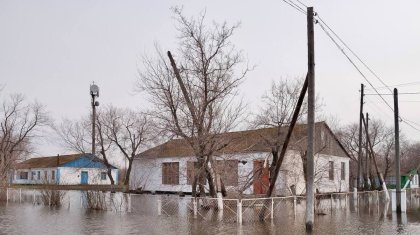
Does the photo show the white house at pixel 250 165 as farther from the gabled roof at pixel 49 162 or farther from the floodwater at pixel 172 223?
the gabled roof at pixel 49 162

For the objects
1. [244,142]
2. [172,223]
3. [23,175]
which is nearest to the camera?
[172,223]

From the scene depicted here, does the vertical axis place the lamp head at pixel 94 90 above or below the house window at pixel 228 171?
above

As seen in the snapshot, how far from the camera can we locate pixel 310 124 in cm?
1497

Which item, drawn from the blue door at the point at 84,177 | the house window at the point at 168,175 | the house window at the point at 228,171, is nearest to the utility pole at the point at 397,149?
the house window at the point at 228,171

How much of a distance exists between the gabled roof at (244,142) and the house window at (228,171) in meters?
0.59

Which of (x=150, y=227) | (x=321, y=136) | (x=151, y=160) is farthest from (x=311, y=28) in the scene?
(x=151, y=160)

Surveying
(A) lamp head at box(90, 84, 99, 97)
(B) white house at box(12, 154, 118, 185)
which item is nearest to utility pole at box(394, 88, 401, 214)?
(A) lamp head at box(90, 84, 99, 97)

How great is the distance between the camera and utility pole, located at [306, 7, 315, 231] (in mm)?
→ 14562

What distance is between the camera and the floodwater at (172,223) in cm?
1505

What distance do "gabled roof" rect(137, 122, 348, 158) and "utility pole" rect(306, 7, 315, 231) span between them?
20.8 feet

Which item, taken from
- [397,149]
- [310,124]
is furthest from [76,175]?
[310,124]

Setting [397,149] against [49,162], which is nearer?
[397,149]

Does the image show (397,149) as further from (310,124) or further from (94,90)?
(94,90)

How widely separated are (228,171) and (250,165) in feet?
36.2
